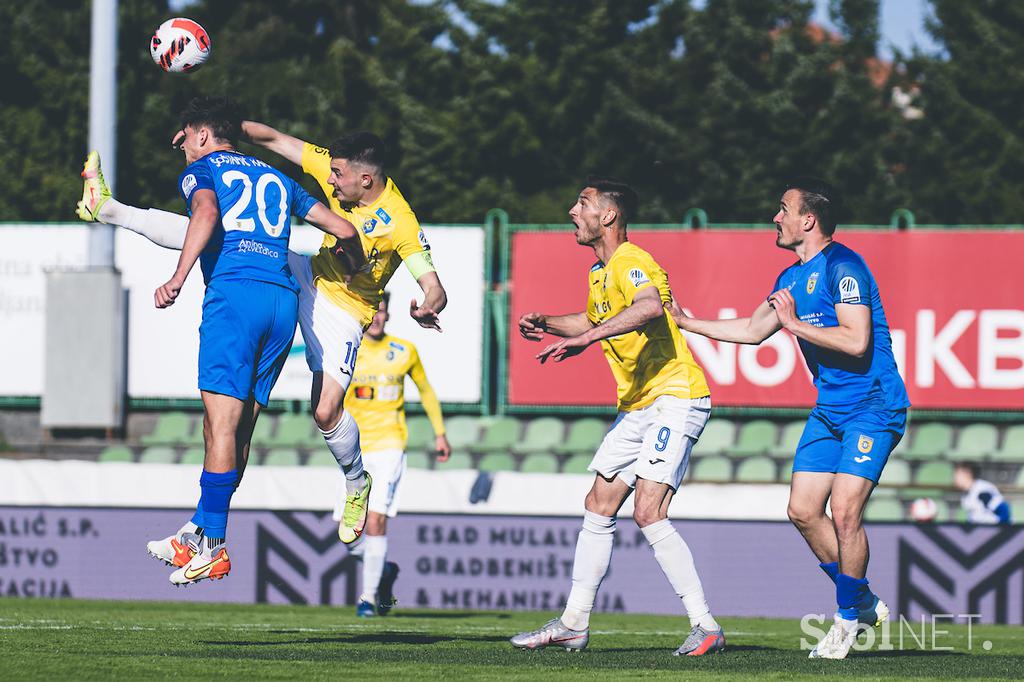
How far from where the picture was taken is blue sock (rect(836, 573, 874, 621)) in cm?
798

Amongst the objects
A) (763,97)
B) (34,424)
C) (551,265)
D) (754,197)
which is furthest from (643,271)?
(763,97)

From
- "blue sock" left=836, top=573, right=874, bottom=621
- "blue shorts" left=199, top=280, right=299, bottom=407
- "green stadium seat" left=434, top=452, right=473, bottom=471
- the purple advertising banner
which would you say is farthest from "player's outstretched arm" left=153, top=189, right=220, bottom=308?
"green stadium seat" left=434, top=452, right=473, bottom=471

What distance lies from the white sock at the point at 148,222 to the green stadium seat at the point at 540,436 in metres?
10.7

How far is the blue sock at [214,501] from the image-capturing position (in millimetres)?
7676

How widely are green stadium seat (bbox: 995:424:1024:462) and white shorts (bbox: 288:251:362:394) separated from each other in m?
12.0

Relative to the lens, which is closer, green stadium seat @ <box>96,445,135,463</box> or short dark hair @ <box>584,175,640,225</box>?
short dark hair @ <box>584,175,640,225</box>

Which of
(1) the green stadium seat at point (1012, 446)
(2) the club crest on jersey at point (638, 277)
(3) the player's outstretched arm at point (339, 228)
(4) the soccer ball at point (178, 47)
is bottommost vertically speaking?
(1) the green stadium seat at point (1012, 446)

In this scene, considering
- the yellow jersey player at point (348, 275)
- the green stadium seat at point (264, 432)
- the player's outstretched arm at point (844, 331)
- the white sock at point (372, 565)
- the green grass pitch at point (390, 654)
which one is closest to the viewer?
the green grass pitch at point (390, 654)

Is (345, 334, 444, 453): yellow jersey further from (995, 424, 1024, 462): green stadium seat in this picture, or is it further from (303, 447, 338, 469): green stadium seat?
(995, 424, 1024, 462): green stadium seat

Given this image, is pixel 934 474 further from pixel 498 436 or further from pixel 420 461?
pixel 420 461

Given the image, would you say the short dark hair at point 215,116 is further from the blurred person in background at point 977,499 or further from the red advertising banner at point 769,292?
the red advertising banner at point 769,292

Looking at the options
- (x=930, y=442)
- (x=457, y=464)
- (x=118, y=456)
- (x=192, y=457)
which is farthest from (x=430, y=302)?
(x=930, y=442)

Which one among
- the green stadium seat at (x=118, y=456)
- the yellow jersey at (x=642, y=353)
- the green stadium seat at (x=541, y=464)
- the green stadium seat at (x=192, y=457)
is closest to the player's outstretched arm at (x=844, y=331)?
the yellow jersey at (x=642, y=353)

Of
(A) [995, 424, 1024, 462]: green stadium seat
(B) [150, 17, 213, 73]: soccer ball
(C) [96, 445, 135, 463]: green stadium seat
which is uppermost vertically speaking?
(B) [150, 17, 213, 73]: soccer ball
